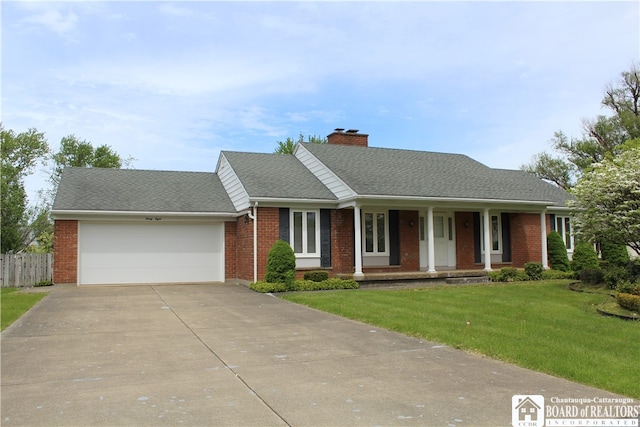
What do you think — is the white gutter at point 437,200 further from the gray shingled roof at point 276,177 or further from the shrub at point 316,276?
the shrub at point 316,276

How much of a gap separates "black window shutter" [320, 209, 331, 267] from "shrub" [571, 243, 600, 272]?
9721 millimetres

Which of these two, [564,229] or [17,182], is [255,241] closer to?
[564,229]

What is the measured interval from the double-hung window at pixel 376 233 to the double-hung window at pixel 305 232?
6.64 feet

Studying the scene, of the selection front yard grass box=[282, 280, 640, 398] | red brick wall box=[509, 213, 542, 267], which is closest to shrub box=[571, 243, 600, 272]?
red brick wall box=[509, 213, 542, 267]

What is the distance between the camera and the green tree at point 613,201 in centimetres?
1407

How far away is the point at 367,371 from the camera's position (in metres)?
6.42

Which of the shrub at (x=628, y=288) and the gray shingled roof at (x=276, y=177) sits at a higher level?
the gray shingled roof at (x=276, y=177)

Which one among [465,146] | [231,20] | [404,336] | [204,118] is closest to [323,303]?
[404,336]

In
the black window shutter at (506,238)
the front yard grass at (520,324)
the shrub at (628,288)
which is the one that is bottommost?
the front yard grass at (520,324)

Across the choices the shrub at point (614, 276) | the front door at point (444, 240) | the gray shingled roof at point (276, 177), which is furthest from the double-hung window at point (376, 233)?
the shrub at point (614, 276)

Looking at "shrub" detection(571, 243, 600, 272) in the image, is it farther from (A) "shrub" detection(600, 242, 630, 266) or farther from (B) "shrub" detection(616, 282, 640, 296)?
(B) "shrub" detection(616, 282, 640, 296)

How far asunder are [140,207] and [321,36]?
8.72 metres

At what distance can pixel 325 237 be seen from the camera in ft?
59.4

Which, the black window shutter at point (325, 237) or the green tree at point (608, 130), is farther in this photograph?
the green tree at point (608, 130)
